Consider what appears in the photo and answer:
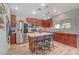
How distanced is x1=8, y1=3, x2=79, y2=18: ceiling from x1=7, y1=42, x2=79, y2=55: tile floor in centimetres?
53

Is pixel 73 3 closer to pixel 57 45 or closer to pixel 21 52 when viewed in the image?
pixel 57 45

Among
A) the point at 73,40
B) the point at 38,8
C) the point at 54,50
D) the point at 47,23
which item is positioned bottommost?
the point at 54,50

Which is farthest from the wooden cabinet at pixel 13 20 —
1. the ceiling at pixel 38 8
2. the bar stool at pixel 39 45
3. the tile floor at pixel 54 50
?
the bar stool at pixel 39 45

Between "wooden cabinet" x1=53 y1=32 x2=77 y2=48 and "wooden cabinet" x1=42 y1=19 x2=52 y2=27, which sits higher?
"wooden cabinet" x1=42 y1=19 x2=52 y2=27

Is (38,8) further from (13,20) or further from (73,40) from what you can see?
(73,40)

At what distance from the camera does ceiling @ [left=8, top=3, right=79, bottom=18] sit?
2260 mm

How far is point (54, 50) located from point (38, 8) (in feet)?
2.55

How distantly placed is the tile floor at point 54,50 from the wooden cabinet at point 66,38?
6 cm

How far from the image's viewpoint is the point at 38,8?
2287 millimetres

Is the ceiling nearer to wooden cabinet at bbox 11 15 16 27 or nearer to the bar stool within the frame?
wooden cabinet at bbox 11 15 16 27

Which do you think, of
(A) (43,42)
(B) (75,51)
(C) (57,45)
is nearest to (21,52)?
(A) (43,42)

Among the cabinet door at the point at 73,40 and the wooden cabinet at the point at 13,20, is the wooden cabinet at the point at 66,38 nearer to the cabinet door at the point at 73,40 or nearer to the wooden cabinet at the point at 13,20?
the cabinet door at the point at 73,40

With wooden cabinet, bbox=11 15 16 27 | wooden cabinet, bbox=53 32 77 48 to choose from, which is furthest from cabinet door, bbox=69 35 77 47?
wooden cabinet, bbox=11 15 16 27

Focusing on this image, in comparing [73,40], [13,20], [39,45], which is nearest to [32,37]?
[39,45]
